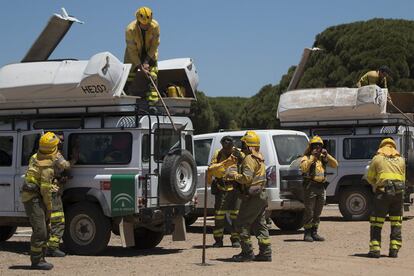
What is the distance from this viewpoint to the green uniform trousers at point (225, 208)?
13273 millimetres

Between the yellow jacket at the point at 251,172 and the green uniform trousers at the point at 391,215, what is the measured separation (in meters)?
1.99

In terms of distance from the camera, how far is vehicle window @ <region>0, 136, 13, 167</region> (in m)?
13.0

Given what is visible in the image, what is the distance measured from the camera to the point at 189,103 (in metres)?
13.4

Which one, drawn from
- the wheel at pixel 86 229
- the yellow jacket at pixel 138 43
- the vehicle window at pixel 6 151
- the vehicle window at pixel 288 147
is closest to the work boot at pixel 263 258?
the wheel at pixel 86 229

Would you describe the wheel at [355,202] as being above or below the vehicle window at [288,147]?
below

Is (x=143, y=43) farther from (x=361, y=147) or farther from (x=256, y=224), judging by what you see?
(x=361, y=147)

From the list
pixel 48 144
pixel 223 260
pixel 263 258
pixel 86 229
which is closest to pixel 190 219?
pixel 86 229

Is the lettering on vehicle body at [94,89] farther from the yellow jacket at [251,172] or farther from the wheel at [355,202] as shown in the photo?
the wheel at [355,202]

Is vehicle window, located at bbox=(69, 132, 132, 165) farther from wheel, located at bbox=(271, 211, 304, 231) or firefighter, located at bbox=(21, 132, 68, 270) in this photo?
wheel, located at bbox=(271, 211, 304, 231)

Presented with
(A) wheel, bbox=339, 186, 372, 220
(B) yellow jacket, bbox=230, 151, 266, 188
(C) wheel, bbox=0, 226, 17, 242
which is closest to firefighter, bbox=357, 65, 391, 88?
(A) wheel, bbox=339, 186, 372, 220

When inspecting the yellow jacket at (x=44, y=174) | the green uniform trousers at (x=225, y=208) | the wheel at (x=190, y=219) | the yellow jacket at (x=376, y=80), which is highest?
the yellow jacket at (x=376, y=80)

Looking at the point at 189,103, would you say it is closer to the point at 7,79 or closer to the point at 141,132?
the point at 141,132

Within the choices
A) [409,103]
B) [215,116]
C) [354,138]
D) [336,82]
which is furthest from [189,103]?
[215,116]

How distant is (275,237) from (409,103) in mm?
7812
